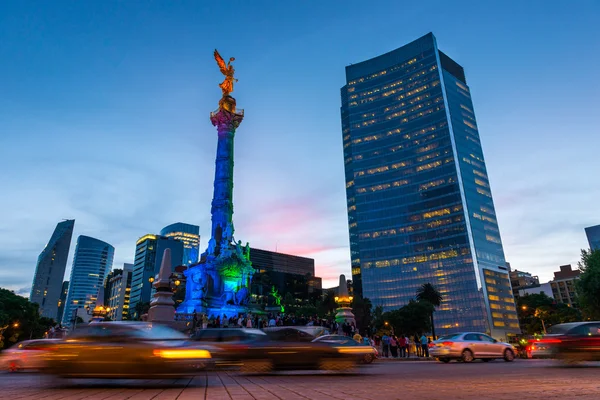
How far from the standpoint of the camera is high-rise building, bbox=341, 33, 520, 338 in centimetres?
11988

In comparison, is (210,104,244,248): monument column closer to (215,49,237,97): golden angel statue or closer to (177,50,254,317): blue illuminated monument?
(177,50,254,317): blue illuminated monument

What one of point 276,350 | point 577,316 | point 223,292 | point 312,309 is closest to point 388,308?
point 312,309

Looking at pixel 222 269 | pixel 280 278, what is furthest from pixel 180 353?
pixel 280 278

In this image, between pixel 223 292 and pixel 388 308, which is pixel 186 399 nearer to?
pixel 223 292

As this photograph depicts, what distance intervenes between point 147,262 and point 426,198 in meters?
114

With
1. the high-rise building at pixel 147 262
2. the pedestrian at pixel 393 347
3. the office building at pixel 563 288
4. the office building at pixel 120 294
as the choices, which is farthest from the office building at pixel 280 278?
the pedestrian at pixel 393 347

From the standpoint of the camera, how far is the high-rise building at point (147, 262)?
15938 cm

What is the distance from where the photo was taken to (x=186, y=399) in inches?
241

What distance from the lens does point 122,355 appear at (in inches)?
347

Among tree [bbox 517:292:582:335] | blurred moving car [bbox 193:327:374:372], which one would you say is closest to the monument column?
blurred moving car [bbox 193:327:374:372]

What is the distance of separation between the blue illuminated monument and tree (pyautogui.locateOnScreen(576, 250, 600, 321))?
38.1m

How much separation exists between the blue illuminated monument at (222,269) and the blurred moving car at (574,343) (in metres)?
43.2

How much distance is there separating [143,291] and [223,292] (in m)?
116

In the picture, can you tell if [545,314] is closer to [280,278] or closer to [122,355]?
[122,355]
